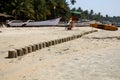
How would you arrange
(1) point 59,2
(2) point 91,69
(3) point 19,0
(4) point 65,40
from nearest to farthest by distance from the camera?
1. (2) point 91,69
2. (4) point 65,40
3. (3) point 19,0
4. (1) point 59,2

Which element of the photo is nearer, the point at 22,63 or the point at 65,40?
the point at 22,63

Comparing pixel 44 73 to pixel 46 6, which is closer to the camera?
pixel 44 73

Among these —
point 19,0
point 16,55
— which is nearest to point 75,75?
point 16,55

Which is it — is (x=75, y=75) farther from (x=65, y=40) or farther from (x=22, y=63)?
(x=65, y=40)

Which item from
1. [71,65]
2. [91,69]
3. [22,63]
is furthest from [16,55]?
[91,69]

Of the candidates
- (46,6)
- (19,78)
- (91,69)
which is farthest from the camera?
(46,6)

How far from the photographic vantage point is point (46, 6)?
78250mm

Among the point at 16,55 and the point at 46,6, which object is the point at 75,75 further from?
the point at 46,6

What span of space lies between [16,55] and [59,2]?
251ft

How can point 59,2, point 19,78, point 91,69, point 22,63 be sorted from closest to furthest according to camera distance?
point 19,78, point 91,69, point 22,63, point 59,2

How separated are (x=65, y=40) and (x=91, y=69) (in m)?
11.3

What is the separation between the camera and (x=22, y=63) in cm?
1200

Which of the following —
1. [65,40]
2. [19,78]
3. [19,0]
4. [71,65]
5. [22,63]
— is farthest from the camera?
[19,0]

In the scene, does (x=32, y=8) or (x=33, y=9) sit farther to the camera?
(x=33, y=9)
